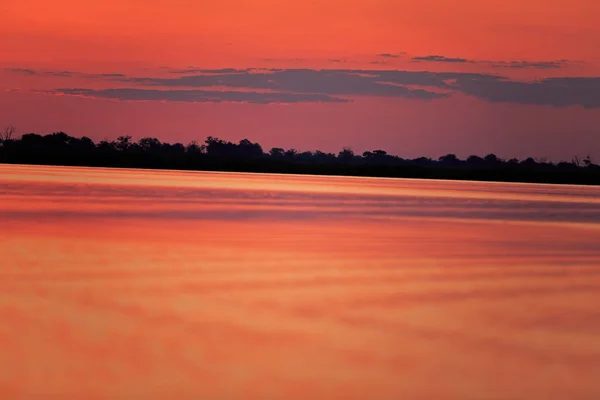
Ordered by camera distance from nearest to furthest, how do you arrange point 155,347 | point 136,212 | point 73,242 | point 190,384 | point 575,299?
1. point 190,384
2. point 155,347
3. point 575,299
4. point 73,242
5. point 136,212

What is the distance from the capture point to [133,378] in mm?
5902

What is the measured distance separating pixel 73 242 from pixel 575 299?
6.84 metres

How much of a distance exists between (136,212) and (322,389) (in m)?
15.9

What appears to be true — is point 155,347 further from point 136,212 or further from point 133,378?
point 136,212

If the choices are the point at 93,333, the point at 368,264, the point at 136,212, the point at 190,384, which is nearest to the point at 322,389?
the point at 190,384

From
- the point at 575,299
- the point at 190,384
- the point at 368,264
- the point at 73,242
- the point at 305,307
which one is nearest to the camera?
the point at 190,384

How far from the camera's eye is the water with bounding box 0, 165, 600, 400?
5988mm

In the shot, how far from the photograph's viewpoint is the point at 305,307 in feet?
28.5

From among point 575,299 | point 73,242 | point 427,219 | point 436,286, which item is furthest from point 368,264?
point 427,219

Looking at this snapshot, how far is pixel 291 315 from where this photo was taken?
8.22 meters

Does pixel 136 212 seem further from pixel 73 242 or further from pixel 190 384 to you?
pixel 190 384

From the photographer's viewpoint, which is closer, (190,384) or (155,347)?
(190,384)

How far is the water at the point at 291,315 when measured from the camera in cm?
599

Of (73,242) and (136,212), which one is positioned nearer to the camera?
(73,242)
